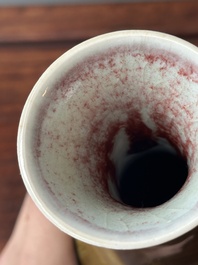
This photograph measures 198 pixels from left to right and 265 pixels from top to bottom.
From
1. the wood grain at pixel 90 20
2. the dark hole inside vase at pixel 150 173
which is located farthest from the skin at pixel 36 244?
the wood grain at pixel 90 20

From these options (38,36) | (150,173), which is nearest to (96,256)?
Answer: (150,173)

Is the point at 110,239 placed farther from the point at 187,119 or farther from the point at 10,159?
the point at 10,159

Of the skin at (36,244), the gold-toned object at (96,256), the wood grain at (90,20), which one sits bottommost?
the skin at (36,244)

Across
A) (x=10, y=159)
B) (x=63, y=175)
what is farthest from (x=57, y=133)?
(x=10, y=159)

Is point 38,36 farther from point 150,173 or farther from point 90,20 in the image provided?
point 150,173

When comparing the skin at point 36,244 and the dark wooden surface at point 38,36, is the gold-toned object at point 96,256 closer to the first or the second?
the skin at point 36,244

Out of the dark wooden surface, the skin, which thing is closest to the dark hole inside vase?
the skin
